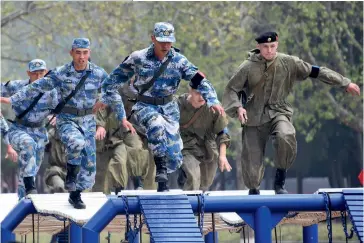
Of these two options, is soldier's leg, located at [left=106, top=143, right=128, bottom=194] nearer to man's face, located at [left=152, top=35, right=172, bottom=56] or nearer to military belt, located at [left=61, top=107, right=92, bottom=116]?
military belt, located at [left=61, top=107, right=92, bottom=116]

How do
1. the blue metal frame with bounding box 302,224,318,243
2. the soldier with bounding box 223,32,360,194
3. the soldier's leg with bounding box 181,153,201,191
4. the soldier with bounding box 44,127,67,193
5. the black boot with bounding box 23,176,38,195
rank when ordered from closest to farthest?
the soldier with bounding box 223,32,360,194 < the black boot with bounding box 23,176,38,195 < the soldier's leg with bounding box 181,153,201,191 < the blue metal frame with bounding box 302,224,318,243 < the soldier with bounding box 44,127,67,193

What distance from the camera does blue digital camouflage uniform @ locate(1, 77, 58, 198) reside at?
19.5 m

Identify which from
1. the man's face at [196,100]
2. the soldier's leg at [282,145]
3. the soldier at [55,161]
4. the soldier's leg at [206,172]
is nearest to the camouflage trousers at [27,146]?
the man's face at [196,100]

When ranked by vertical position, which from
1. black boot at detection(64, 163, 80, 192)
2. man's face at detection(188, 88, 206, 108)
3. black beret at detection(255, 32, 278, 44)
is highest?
man's face at detection(188, 88, 206, 108)

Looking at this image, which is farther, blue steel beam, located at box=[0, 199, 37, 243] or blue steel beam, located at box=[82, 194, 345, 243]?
blue steel beam, located at box=[0, 199, 37, 243]

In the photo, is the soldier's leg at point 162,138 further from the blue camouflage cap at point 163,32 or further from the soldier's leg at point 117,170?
the soldier's leg at point 117,170

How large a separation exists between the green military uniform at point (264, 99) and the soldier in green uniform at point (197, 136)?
8.49 ft

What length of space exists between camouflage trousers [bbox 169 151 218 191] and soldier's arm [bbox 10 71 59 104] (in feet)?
9.04

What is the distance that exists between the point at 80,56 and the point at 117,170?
17.4 feet

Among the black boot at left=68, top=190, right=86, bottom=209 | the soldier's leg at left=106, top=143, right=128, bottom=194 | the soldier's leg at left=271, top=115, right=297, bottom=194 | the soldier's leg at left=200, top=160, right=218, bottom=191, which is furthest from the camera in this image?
the soldier's leg at left=106, top=143, right=128, bottom=194

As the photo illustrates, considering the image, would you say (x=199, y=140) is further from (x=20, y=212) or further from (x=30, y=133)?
(x=20, y=212)

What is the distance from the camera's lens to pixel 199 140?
69.7 feet

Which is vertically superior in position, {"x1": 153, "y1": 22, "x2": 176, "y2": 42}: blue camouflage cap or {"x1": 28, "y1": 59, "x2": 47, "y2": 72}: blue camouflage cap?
{"x1": 28, "y1": 59, "x2": 47, "y2": 72}: blue camouflage cap

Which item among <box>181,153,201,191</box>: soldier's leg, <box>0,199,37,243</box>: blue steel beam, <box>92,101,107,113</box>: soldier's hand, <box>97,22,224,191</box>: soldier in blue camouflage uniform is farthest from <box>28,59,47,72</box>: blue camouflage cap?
<box>97,22,224,191</box>: soldier in blue camouflage uniform
